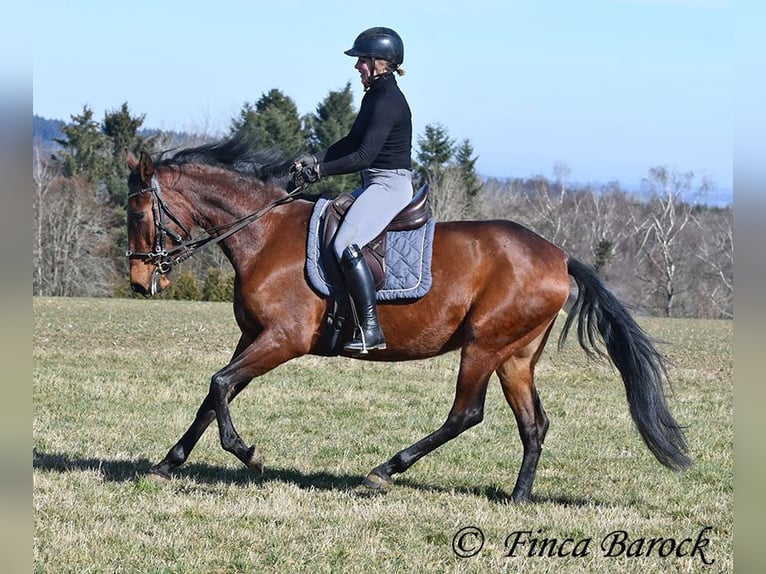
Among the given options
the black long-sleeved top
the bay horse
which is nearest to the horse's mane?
the bay horse

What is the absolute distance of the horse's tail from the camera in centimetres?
737

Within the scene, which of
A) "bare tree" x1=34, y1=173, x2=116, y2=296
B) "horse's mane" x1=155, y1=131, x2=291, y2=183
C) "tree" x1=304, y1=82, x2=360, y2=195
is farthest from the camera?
"tree" x1=304, y1=82, x2=360, y2=195

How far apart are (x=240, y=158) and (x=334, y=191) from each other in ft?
95.5

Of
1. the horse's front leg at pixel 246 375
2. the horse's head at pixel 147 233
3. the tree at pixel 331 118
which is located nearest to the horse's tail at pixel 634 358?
the horse's front leg at pixel 246 375

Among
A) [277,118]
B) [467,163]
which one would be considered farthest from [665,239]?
[277,118]

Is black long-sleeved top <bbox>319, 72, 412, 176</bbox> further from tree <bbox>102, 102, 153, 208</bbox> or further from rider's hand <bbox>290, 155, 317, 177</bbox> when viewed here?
tree <bbox>102, 102, 153, 208</bbox>

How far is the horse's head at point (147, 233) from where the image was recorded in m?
7.44

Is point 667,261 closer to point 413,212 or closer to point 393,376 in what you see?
point 393,376

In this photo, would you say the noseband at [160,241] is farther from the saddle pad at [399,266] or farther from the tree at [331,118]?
the tree at [331,118]

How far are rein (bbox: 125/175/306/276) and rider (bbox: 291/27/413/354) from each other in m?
0.62

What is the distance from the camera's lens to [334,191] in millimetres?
36938

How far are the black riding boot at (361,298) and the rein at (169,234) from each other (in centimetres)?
90

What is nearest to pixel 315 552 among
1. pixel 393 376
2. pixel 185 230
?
pixel 185 230
